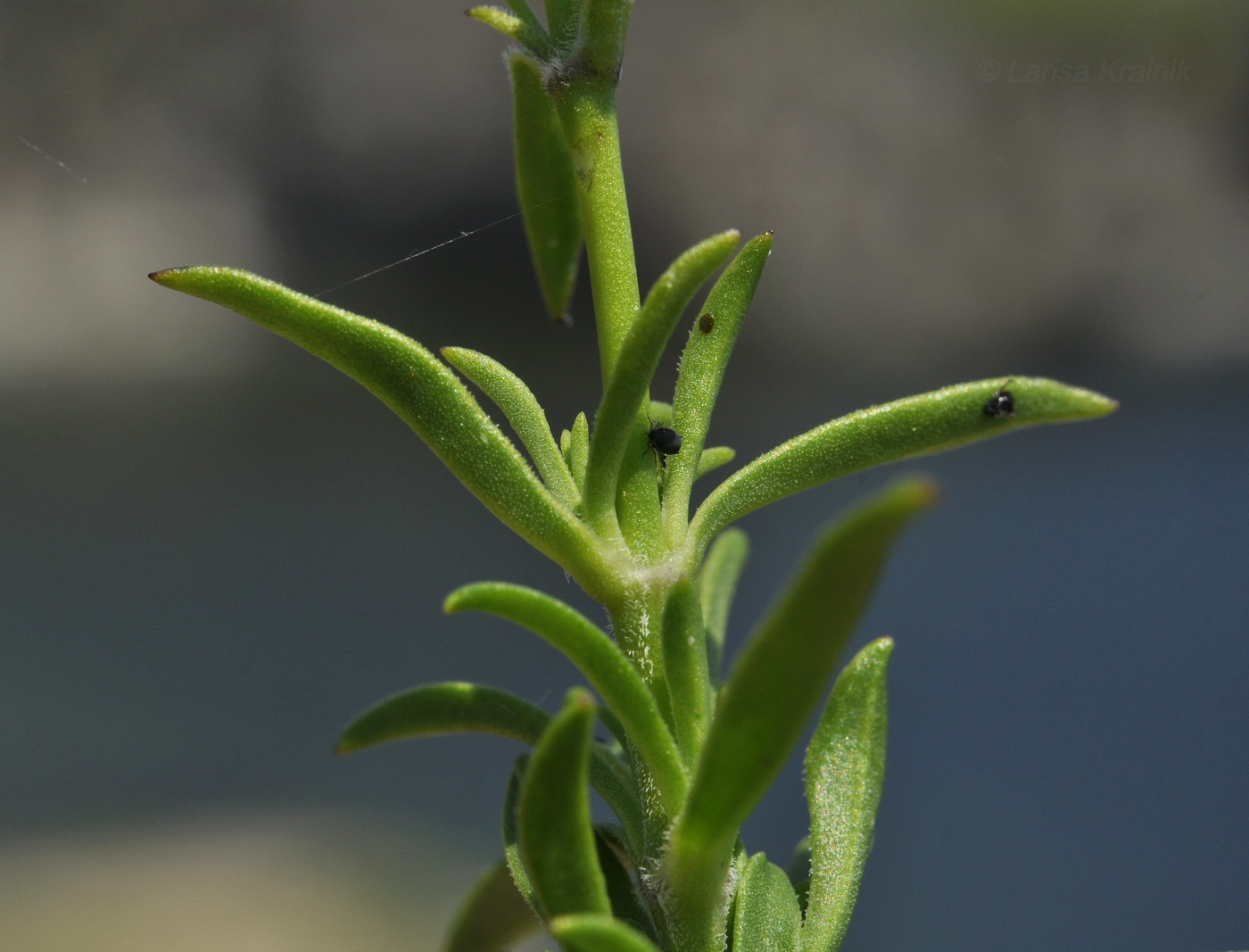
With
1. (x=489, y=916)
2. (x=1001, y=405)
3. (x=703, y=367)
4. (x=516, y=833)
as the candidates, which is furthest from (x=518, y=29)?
(x=489, y=916)

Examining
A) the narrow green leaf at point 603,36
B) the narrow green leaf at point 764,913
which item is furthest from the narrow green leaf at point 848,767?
the narrow green leaf at point 603,36

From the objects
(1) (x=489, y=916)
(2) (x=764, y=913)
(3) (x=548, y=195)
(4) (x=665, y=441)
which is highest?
(3) (x=548, y=195)

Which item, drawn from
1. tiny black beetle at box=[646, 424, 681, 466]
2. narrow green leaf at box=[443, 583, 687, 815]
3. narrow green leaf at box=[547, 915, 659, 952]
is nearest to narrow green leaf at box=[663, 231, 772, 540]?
tiny black beetle at box=[646, 424, 681, 466]

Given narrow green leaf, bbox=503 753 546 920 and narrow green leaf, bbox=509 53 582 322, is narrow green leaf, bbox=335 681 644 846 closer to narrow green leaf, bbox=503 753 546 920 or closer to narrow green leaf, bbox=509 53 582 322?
narrow green leaf, bbox=503 753 546 920

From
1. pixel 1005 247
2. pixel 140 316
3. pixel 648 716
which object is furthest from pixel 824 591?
pixel 140 316

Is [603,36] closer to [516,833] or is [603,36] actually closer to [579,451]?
[579,451]

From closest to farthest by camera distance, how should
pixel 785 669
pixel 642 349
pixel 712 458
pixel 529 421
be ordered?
1. pixel 785 669
2. pixel 642 349
3. pixel 529 421
4. pixel 712 458

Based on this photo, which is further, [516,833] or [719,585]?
[719,585]
